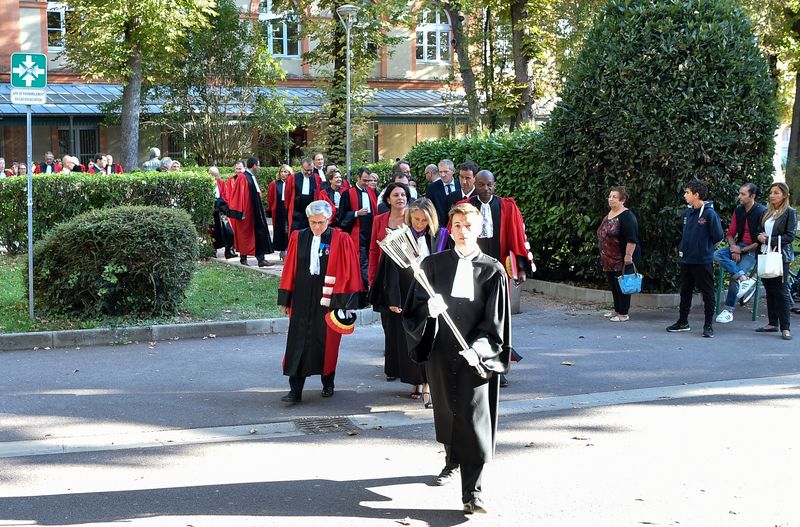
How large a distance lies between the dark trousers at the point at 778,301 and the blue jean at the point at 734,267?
0.82 metres

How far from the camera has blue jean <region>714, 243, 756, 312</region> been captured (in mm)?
12609

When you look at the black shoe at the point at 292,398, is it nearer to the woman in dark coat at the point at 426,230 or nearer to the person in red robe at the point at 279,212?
the woman in dark coat at the point at 426,230

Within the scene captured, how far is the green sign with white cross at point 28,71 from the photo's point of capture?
11812 millimetres

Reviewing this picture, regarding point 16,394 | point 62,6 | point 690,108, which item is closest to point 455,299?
point 16,394

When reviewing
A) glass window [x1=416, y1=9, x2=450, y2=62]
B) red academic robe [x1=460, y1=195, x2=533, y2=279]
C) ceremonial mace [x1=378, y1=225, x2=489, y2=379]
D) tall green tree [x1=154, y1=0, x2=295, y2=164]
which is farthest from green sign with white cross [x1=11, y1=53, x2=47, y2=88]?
glass window [x1=416, y1=9, x2=450, y2=62]

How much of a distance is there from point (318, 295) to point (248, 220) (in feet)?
31.1

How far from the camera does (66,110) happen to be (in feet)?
113

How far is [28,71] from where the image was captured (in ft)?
39.0

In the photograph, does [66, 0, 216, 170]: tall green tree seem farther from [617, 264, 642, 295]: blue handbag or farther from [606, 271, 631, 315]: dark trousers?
[617, 264, 642, 295]: blue handbag

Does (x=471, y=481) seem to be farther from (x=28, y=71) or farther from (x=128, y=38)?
(x=128, y=38)

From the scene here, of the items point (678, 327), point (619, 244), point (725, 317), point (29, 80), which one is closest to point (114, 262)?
point (29, 80)

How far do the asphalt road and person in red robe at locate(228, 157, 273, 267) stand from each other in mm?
6548

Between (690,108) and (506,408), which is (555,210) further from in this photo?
(506,408)

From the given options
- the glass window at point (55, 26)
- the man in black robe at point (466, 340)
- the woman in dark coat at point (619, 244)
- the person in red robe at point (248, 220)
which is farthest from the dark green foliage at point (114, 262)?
the glass window at point (55, 26)
